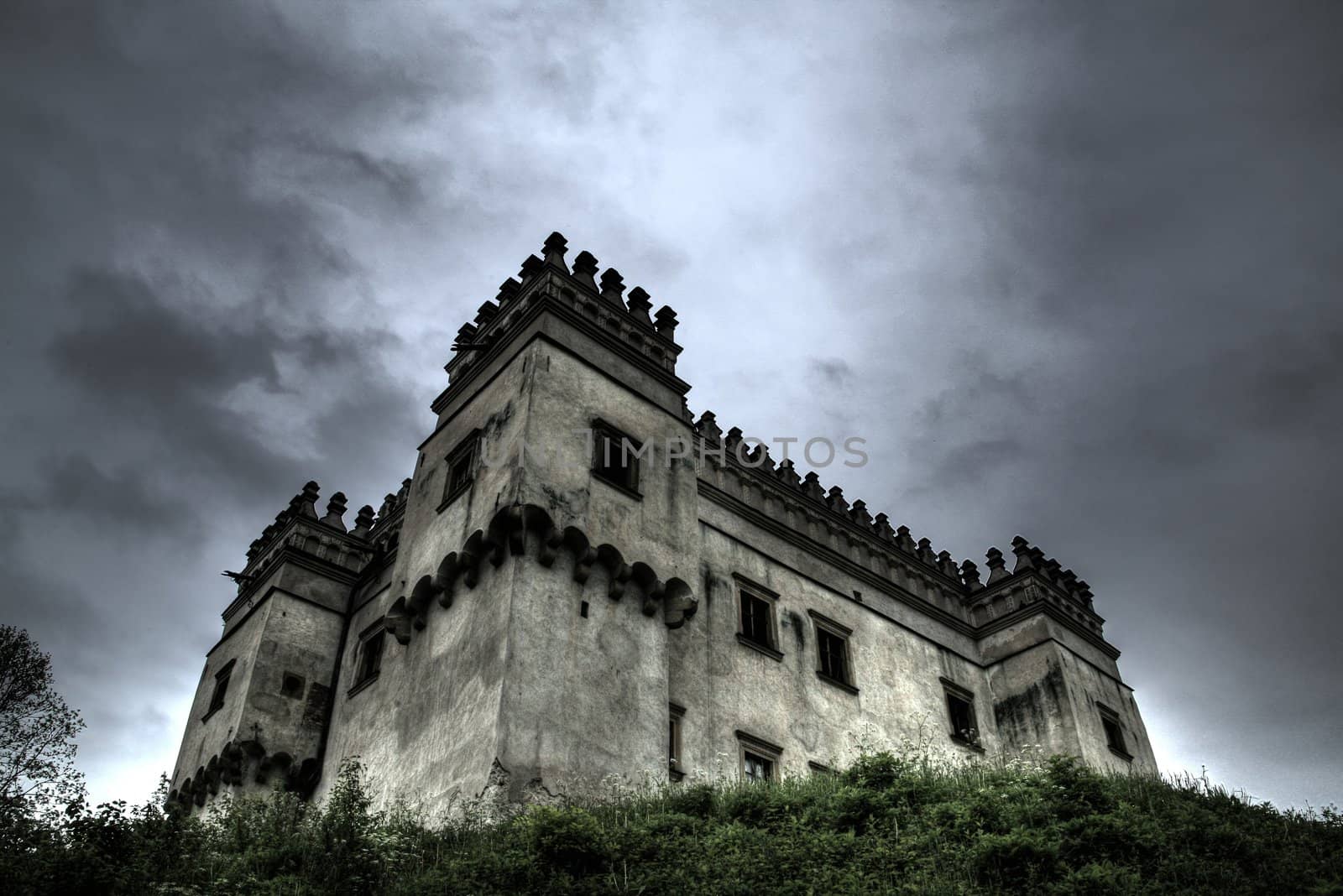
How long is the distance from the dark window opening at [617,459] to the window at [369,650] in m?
5.93

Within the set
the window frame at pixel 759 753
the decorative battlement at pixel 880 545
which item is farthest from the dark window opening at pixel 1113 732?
the window frame at pixel 759 753

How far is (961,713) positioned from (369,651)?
13.6 meters

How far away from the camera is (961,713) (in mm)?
24656

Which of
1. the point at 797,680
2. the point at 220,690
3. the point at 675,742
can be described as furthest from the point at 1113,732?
the point at 220,690

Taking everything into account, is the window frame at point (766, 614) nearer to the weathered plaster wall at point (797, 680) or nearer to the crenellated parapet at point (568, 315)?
the weathered plaster wall at point (797, 680)

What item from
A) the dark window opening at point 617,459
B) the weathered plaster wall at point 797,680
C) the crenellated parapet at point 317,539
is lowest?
the weathered plaster wall at point 797,680

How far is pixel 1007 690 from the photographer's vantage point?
83.9ft

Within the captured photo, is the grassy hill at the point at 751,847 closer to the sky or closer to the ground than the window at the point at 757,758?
closer to the ground

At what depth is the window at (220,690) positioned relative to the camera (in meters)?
22.5

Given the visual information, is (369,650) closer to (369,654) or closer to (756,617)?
(369,654)

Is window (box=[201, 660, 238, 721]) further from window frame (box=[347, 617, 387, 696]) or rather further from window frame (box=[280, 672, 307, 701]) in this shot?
window frame (box=[347, 617, 387, 696])

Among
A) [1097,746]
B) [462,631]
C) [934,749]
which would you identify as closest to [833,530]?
[934,749]

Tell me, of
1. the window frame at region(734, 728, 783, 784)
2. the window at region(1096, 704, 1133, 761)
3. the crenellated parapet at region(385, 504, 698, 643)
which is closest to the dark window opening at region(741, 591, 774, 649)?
the window frame at region(734, 728, 783, 784)

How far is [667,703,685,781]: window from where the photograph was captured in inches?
682
